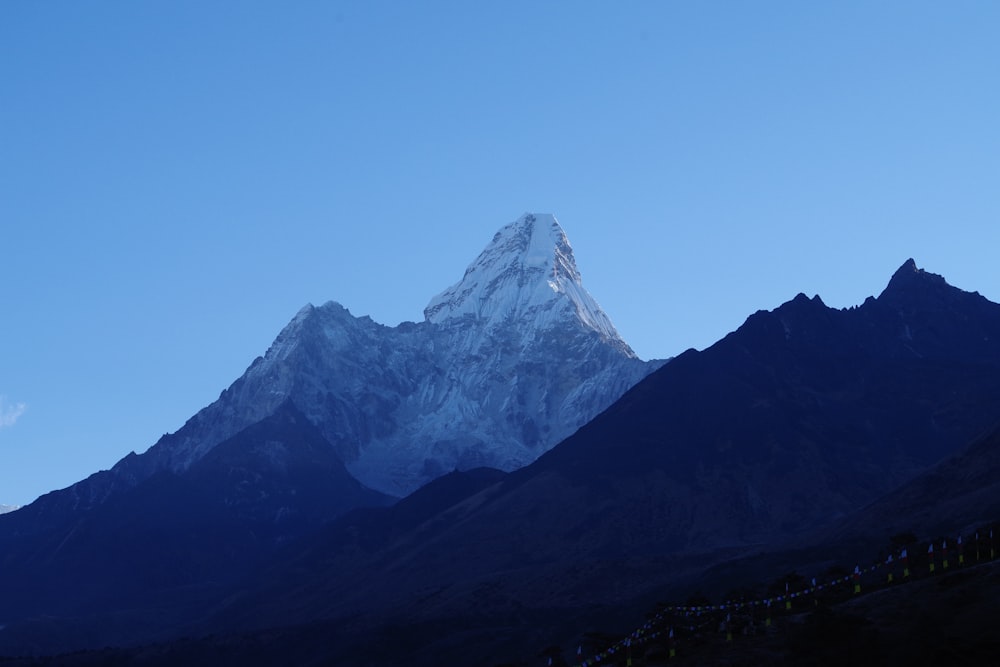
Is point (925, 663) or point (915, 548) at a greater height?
point (915, 548)

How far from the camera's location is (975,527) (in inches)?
7840

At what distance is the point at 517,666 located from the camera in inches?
6801

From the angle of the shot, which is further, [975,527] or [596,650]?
[975,527]

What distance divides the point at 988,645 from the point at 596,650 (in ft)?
185

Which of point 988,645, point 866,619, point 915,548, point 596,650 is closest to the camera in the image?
point 988,645

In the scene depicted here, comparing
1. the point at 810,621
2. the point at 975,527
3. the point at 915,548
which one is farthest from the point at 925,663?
the point at 975,527

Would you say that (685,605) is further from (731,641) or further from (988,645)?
(988,645)

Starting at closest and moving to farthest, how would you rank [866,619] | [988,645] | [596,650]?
[988,645] → [866,619] → [596,650]

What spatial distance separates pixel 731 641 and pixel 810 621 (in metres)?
7.53

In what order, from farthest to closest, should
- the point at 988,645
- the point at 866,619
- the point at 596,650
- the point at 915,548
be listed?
the point at 915,548
the point at 596,650
the point at 866,619
the point at 988,645

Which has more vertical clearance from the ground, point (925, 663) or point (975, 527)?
point (975, 527)

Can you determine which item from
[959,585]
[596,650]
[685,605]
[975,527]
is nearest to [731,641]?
[959,585]

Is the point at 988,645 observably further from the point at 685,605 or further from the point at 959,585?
the point at 685,605

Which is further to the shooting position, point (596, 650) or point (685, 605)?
point (685, 605)
